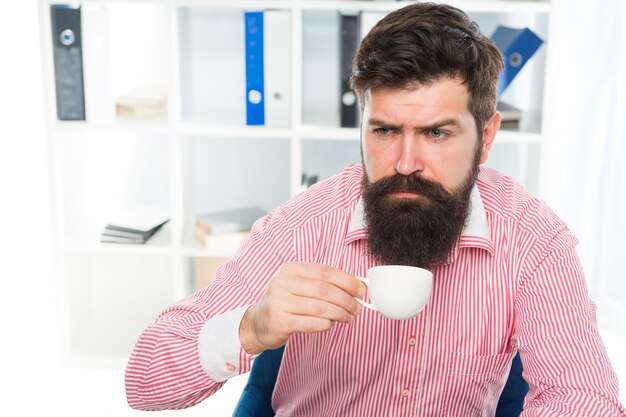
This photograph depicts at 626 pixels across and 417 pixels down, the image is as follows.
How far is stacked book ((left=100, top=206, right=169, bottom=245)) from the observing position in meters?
3.19

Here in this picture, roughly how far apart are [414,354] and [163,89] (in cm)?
208

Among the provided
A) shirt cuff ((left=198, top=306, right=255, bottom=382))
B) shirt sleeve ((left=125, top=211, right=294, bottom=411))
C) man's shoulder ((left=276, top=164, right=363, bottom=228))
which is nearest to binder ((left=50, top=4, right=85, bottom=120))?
man's shoulder ((left=276, top=164, right=363, bottom=228))

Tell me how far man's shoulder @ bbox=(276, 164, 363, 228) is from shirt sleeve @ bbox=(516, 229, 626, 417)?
1.31 feet

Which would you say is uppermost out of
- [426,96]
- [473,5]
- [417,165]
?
[473,5]

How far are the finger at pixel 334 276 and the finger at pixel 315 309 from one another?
32mm

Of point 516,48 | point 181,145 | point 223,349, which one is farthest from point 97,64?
point 223,349

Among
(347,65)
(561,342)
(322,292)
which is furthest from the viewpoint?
(347,65)

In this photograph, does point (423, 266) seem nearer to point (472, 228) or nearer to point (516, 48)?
point (472, 228)

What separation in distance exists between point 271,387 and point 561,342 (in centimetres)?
60

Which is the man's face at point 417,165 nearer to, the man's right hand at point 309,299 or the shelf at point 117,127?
the man's right hand at point 309,299

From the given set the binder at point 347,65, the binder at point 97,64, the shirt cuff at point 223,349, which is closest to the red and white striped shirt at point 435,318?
the shirt cuff at point 223,349

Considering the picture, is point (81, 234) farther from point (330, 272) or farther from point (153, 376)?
point (330, 272)

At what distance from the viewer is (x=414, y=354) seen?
1.65 m

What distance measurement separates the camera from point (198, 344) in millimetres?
1421
